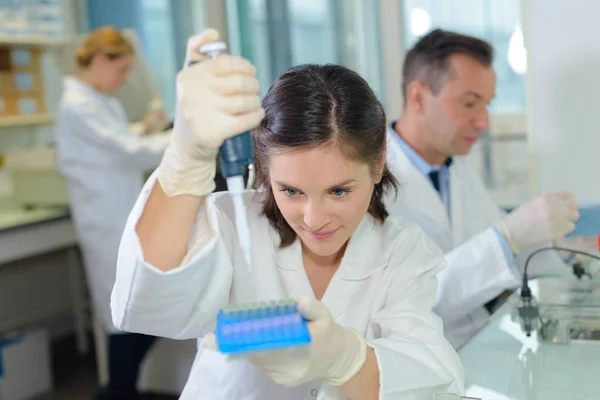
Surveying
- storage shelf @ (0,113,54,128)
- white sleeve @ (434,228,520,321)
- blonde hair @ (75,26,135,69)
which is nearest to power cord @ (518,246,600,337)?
white sleeve @ (434,228,520,321)

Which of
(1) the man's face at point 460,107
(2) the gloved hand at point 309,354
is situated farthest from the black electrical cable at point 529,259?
(2) the gloved hand at point 309,354

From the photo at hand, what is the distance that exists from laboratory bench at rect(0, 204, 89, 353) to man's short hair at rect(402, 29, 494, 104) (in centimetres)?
182

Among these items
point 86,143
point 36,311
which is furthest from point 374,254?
point 36,311

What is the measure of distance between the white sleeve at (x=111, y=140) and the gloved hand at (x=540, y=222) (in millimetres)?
1586

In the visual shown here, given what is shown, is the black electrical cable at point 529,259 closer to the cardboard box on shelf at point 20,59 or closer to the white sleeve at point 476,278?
the white sleeve at point 476,278

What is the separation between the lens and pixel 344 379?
0.87 m

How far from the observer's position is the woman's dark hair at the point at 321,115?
95 centimetres

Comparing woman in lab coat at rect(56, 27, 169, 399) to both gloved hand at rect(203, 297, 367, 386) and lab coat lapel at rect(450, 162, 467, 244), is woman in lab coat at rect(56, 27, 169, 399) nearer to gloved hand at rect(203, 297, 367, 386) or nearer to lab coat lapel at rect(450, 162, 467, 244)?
lab coat lapel at rect(450, 162, 467, 244)

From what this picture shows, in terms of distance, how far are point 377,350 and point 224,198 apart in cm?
36

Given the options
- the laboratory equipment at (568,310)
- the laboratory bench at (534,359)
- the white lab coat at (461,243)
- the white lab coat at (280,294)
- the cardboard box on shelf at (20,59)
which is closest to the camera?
the white lab coat at (280,294)

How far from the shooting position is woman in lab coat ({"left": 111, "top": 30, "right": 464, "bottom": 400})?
80 cm

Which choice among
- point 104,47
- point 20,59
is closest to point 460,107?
point 104,47

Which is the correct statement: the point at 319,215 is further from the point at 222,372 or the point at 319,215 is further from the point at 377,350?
the point at 222,372

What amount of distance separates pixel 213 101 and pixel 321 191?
0.73ft
